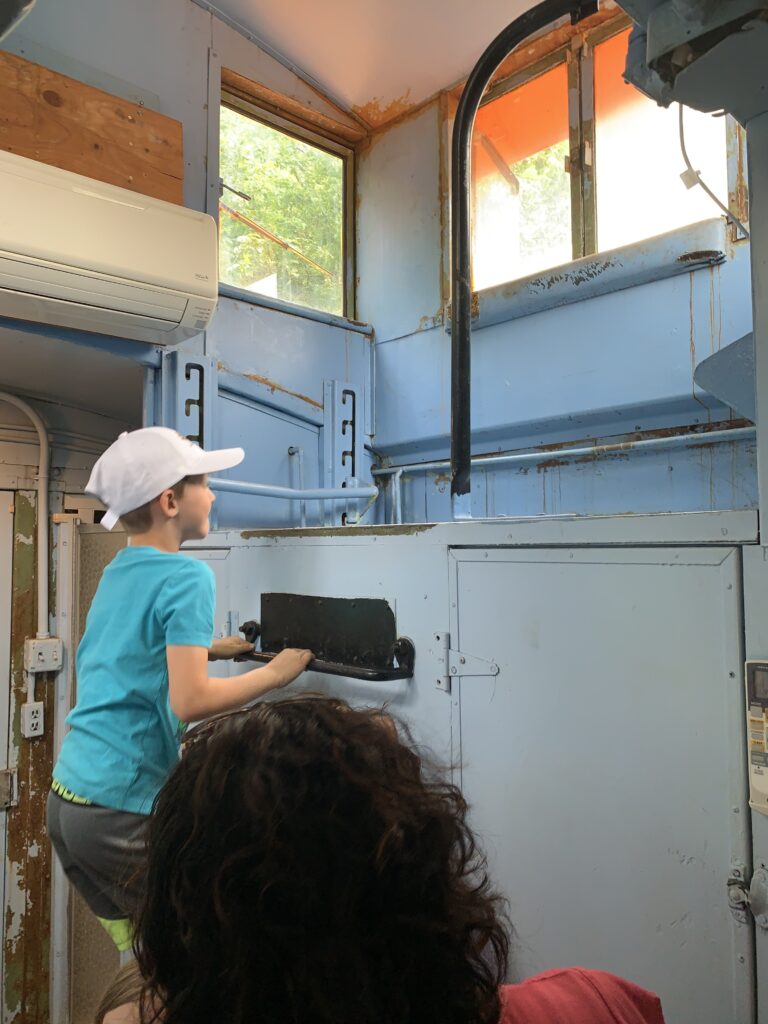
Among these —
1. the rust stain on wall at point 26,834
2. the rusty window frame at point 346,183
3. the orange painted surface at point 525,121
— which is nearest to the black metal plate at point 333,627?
the rust stain on wall at point 26,834

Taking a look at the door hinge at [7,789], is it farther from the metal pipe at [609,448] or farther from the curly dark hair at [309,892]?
the curly dark hair at [309,892]

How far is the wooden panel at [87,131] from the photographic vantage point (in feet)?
4.91

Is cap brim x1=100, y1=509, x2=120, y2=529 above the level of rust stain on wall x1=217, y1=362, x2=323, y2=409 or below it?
below

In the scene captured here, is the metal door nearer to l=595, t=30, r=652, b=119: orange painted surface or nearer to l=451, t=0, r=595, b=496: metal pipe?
l=451, t=0, r=595, b=496: metal pipe

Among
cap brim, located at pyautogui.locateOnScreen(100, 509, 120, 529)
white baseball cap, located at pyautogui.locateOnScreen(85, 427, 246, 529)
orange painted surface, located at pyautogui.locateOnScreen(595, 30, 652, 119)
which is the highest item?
orange painted surface, located at pyautogui.locateOnScreen(595, 30, 652, 119)

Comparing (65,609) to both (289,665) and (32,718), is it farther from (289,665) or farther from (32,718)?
(289,665)

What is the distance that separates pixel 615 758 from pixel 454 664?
301 mm

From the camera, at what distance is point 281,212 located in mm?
2324

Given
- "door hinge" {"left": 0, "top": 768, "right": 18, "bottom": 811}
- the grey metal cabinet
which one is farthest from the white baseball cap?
"door hinge" {"left": 0, "top": 768, "right": 18, "bottom": 811}

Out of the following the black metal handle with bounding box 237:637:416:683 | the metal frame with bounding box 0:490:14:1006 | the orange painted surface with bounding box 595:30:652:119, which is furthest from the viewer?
the metal frame with bounding box 0:490:14:1006

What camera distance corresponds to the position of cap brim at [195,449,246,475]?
1205 mm

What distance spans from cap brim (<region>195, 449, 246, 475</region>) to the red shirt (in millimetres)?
938

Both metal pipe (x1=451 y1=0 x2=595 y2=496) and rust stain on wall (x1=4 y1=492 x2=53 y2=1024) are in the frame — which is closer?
metal pipe (x1=451 y1=0 x2=595 y2=496)

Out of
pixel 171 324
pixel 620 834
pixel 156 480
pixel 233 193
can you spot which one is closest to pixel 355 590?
pixel 156 480
